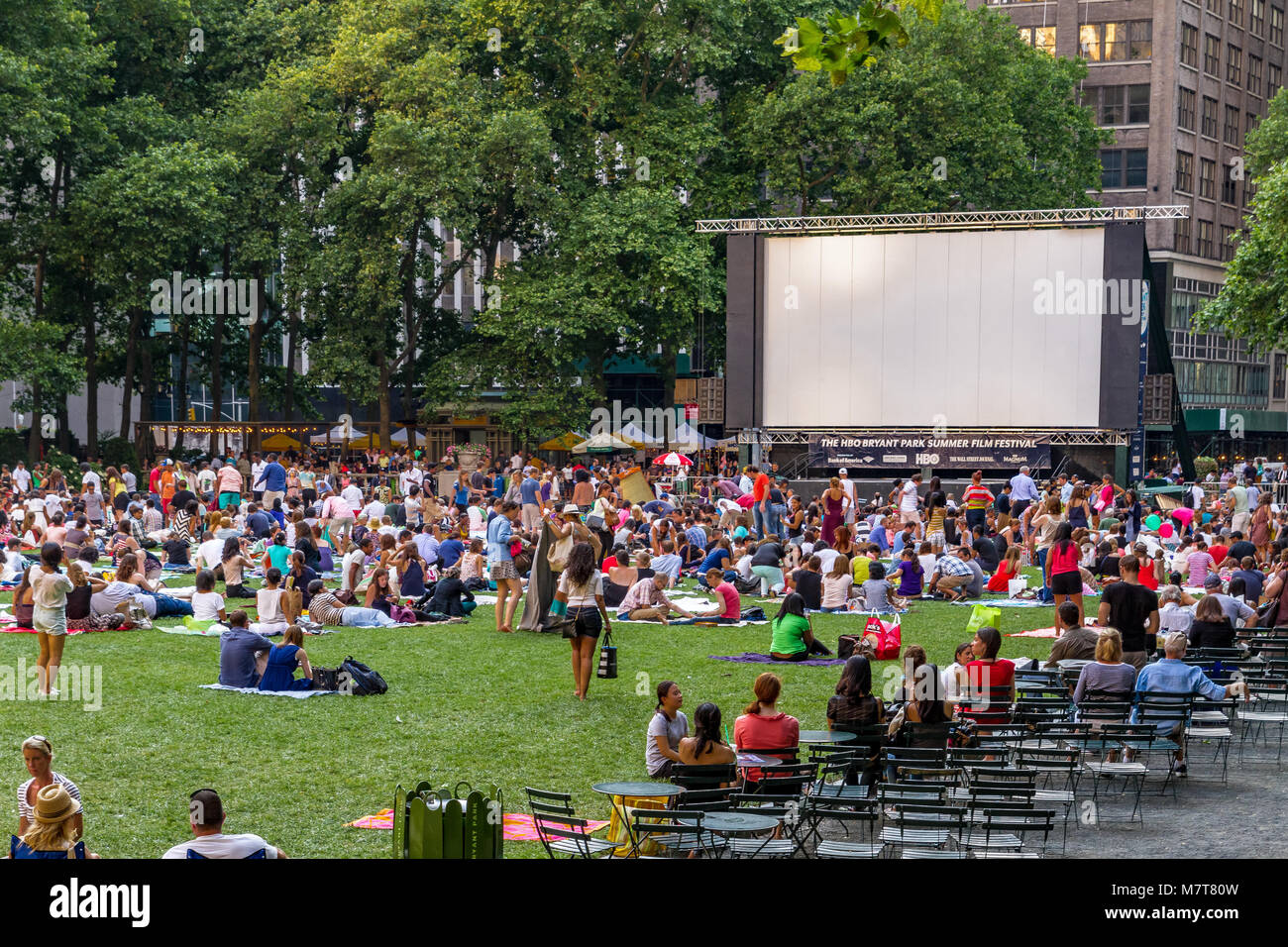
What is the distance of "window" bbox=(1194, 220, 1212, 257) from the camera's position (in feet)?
227

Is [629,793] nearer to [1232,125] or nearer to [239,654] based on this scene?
[239,654]

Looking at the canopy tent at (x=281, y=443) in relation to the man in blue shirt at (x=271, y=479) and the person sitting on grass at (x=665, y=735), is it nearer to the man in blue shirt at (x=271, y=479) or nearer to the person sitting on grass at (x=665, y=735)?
the man in blue shirt at (x=271, y=479)

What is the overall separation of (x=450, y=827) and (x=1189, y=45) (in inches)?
2771

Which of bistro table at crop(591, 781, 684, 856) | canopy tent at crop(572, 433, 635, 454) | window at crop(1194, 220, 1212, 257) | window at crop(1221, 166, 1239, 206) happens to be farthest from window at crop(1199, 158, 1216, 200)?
bistro table at crop(591, 781, 684, 856)

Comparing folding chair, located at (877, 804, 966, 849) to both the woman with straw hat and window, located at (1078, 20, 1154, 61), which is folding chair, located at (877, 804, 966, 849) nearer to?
the woman with straw hat

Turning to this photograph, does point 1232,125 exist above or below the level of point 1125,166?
above

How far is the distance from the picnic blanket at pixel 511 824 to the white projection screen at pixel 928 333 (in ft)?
93.8

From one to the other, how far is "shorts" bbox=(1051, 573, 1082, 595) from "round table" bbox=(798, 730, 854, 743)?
23.5ft

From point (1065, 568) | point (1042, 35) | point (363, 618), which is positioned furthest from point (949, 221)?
point (1042, 35)

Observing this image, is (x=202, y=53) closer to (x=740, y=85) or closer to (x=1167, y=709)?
(x=740, y=85)

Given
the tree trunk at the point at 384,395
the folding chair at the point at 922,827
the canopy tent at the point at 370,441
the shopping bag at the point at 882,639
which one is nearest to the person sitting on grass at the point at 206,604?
the shopping bag at the point at 882,639

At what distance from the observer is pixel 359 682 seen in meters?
14.0

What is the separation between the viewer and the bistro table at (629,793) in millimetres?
8469
